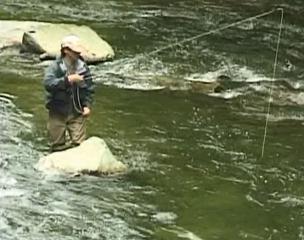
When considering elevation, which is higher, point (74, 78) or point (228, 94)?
point (74, 78)

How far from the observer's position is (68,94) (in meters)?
10.0

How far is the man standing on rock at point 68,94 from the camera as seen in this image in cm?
988

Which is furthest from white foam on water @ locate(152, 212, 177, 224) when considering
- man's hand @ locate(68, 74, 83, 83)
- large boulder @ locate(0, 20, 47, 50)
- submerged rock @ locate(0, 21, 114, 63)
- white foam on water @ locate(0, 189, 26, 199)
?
large boulder @ locate(0, 20, 47, 50)

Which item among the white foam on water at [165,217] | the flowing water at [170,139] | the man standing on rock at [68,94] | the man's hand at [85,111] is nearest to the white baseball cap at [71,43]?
the man standing on rock at [68,94]

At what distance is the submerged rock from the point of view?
1477 cm

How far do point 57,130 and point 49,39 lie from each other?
5.15 meters

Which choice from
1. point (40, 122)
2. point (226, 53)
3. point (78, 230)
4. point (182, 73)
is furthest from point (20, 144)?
point (226, 53)

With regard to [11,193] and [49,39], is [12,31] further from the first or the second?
[11,193]

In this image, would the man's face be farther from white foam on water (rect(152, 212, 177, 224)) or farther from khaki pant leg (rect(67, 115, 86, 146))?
white foam on water (rect(152, 212, 177, 224))

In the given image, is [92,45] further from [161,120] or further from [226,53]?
[161,120]

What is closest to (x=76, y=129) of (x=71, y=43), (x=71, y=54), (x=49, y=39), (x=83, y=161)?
(x=83, y=161)

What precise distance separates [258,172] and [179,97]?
3.10 meters

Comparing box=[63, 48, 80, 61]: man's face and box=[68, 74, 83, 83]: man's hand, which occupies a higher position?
box=[63, 48, 80, 61]: man's face

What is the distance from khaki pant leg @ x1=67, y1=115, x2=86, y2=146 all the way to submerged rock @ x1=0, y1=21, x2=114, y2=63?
13.8 feet
